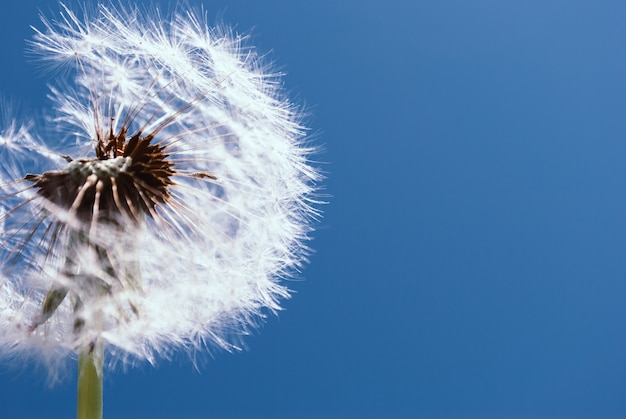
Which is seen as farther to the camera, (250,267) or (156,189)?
(250,267)

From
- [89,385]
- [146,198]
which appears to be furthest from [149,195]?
[89,385]

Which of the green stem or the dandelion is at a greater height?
the dandelion

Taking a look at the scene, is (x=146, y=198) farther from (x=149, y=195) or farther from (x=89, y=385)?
(x=89, y=385)

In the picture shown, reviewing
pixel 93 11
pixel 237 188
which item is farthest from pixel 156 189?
pixel 93 11

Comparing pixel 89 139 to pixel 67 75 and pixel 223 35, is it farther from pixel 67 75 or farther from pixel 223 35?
pixel 223 35

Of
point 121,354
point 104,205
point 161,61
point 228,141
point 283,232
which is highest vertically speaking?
point 161,61

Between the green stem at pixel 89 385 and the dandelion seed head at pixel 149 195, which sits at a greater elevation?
the dandelion seed head at pixel 149 195

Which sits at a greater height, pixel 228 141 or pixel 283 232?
pixel 228 141
